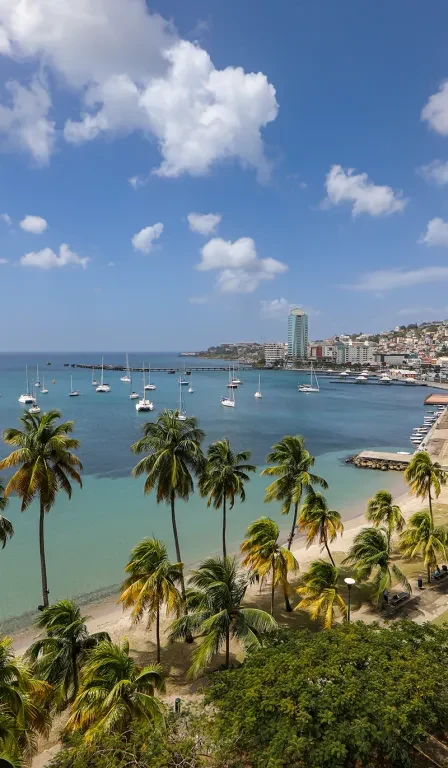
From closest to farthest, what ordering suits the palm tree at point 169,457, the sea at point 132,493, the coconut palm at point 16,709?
the coconut palm at point 16,709 < the palm tree at point 169,457 < the sea at point 132,493

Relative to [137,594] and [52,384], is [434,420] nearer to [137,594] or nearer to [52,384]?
[137,594]

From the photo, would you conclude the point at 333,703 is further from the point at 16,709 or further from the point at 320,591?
the point at 320,591

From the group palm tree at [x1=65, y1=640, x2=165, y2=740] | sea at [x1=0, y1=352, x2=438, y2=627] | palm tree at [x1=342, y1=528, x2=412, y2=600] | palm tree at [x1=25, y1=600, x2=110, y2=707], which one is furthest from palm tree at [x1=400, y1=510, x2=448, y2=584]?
palm tree at [x1=25, y1=600, x2=110, y2=707]

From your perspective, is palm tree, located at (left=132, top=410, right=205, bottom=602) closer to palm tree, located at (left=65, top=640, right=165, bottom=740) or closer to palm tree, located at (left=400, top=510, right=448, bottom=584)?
palm tree, located at (left=65, top=640, right=165, bottom=740)

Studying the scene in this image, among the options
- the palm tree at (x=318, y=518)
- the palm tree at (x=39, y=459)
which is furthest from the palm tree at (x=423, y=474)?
the palm tree at (x=39, y=459)

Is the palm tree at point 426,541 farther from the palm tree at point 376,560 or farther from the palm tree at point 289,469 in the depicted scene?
the palm tree at point 289,469

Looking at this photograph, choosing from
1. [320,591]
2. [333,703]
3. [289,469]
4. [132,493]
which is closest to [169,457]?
[289,469]
